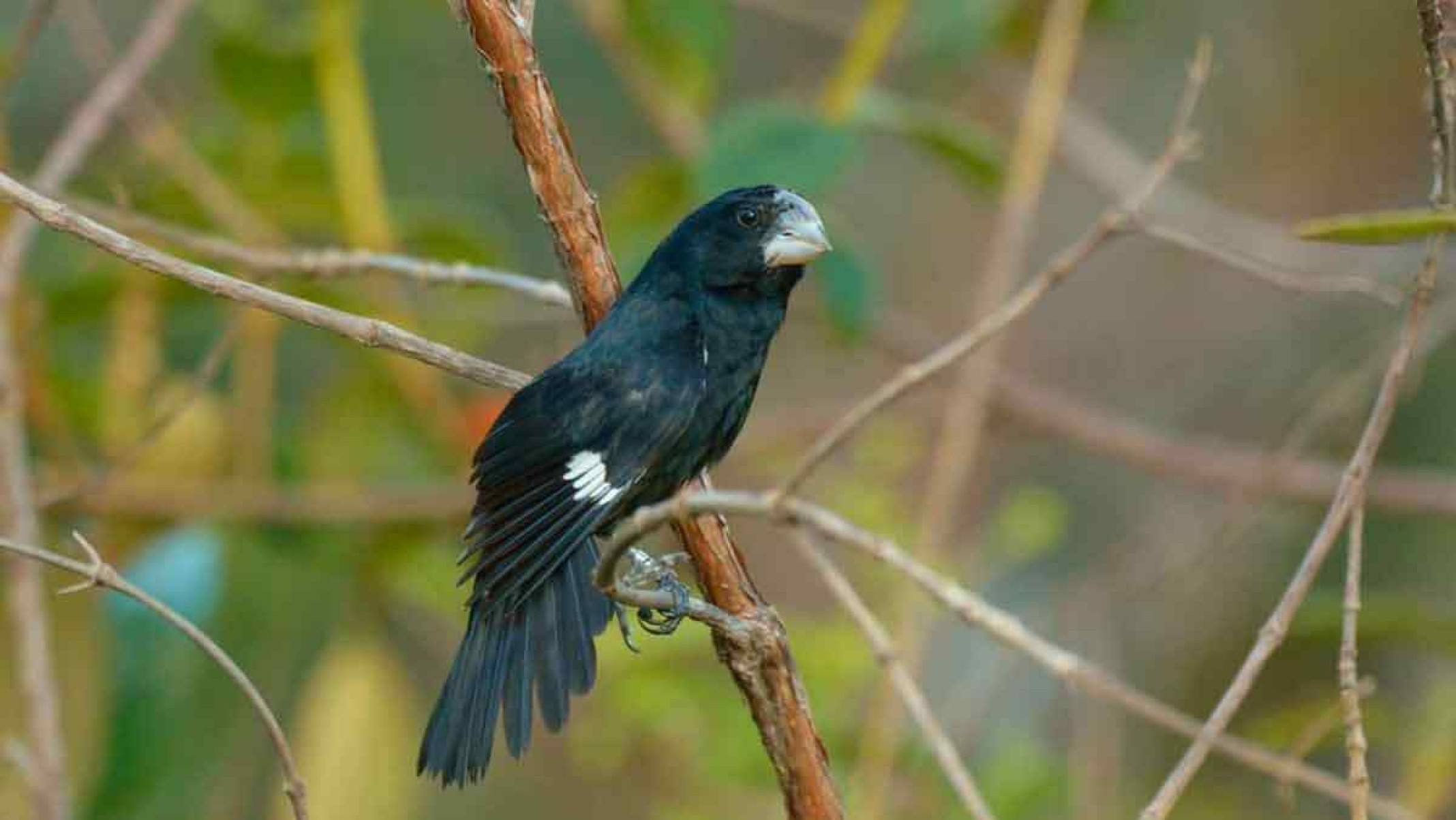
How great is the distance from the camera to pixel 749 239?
120 inches

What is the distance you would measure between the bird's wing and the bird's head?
237 millimetres

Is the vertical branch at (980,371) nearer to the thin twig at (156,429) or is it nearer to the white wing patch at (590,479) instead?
the white wing patch at (590,479)

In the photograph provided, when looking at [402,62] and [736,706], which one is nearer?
[736,706]

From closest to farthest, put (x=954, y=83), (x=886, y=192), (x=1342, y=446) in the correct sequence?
(x=1342, y=446) < (x=954, y=83) < (x=886, y=192)

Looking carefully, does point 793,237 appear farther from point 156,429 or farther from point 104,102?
point 104,102

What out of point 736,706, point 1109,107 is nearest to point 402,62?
point 1109,107

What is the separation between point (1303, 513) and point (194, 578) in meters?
2.66

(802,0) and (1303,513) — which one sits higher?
(802,0)

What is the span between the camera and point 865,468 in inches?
178

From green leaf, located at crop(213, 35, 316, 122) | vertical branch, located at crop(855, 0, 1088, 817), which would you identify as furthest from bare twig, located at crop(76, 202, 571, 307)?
green leaf, located at crop(213, 35, 316, 122)

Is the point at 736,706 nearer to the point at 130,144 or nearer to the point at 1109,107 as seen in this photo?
the point at 130,144

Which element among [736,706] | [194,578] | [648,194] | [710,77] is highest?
[710,77]

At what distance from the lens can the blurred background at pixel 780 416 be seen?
3.97 meters

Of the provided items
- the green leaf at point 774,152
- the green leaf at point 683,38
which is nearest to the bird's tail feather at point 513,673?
the green leaf at point 774,152
